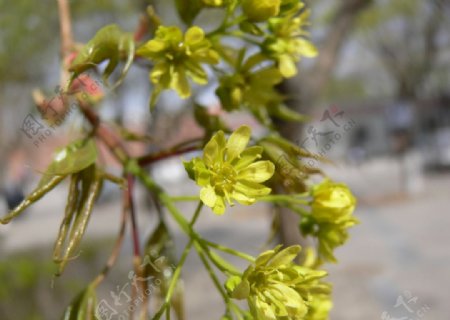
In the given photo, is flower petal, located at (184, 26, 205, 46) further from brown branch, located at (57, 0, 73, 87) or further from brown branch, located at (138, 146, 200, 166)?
brown branch, located at (57, 0, 73, 87)

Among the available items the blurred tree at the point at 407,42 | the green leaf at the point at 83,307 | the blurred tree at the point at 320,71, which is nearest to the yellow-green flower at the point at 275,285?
the green leaf at the point at 83,307

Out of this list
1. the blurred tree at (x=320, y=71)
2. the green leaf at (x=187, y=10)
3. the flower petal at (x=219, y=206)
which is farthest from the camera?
the blurred tree at (x=320, y=71)

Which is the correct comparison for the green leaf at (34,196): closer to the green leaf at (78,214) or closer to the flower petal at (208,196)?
the green leaf at (78,214)

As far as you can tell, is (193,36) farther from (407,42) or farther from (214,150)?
(407,42)

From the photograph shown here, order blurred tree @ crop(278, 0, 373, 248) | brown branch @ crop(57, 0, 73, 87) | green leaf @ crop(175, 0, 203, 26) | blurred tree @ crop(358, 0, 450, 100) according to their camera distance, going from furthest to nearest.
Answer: blurred tree @ crop(358, 0, 450, 100) < blurred tree @ crop(278, 0, 373, 248) < brown branch @ crop(57, 0, 73, 87) < green leaf @ crop(175, 0, 203, 26)

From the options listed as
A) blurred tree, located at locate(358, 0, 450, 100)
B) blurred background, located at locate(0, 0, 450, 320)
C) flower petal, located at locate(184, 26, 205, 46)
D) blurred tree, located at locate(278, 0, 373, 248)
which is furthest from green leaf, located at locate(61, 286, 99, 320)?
blurred tree, located at locate(358, 0, 450, 100)

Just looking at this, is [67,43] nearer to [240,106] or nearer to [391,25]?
[240,106]
